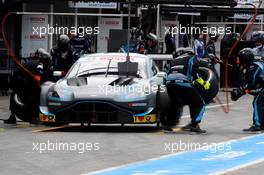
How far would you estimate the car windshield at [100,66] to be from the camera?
16.2 m

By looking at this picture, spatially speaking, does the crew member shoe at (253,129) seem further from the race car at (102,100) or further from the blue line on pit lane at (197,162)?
the blue line on pit lane at (197,162)

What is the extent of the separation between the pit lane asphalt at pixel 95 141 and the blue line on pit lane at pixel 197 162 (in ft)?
0.90

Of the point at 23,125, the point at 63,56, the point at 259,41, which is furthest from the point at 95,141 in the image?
the point at 63,56

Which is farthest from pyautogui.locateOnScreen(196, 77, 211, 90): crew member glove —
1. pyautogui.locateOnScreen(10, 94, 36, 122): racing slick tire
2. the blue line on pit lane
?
pyautogui.locateOnScreen(10, 94, 36, 122): racing slick tire

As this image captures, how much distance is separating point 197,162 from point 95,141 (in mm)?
2667

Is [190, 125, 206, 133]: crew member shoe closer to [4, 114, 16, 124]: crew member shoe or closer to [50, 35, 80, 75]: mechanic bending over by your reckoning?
[4, 114, 16, 124]: crew member shoe

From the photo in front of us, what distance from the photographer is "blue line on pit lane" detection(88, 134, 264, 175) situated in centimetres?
1052

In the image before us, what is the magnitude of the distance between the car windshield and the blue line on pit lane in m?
3.53

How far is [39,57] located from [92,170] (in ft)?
21.8

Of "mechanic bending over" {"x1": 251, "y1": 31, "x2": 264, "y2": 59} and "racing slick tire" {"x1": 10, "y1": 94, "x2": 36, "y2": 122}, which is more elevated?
"mechanic bending over" {"x1": 251, "y1": 31, "x2": 264, "y2": 59}

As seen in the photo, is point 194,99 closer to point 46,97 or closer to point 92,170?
point 46,97

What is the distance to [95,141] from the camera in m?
13.7

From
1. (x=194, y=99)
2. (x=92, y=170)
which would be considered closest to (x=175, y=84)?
(x=194, y=99)

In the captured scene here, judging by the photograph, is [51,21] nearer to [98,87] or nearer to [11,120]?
[11,120]
